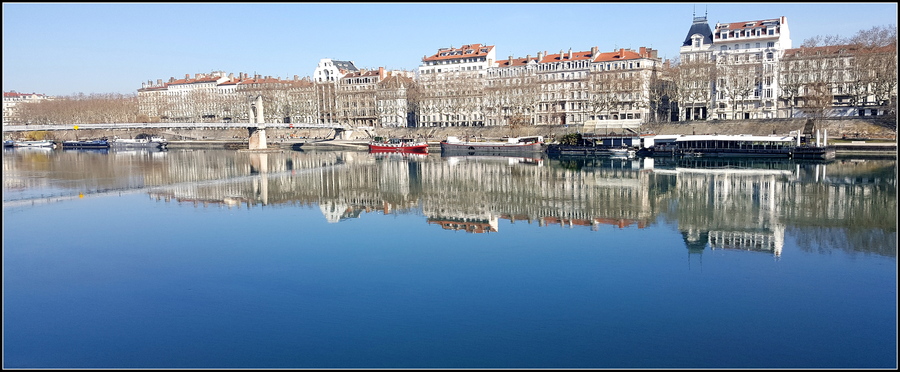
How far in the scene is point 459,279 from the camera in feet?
40.4

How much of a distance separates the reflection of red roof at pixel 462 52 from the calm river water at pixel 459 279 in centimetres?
5081

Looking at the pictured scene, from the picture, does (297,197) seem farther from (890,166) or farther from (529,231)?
(890,166)

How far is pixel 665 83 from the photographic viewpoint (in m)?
60.1

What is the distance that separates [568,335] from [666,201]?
13.3 metres

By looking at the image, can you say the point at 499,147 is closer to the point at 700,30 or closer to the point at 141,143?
the point at 700,30

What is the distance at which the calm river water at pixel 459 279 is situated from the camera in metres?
9.02

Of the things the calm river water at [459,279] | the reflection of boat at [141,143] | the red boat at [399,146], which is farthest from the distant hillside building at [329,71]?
the calm river water at [459,279]

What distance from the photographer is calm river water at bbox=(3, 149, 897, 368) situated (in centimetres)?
902

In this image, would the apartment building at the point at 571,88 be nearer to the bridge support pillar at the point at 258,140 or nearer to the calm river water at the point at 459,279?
the bridge support pillar at the point at 258,140

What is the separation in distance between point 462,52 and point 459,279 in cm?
6521

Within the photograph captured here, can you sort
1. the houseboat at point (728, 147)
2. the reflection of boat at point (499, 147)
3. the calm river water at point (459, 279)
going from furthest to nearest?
the reflection of boat at point (499, 147) < the houseboat at point (728, 147) < the calm river water at point (459, 279)

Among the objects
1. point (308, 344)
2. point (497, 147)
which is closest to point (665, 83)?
point (497, 147)

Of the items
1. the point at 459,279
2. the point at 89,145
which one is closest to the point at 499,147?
the point at 459,279

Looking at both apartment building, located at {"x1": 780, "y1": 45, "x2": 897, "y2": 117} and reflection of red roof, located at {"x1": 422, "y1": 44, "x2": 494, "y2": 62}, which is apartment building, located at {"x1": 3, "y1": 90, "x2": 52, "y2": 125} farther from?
apartment building, located at {"x1": 780, "y1": 45, "x2": 897, "y2": 117}
